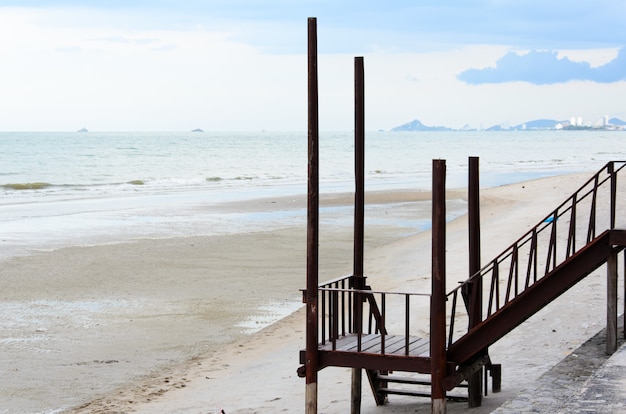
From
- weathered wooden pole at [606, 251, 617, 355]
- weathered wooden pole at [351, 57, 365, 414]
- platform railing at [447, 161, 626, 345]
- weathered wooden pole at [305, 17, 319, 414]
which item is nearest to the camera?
weathered wooden pole at [305, 17, 319, 414]

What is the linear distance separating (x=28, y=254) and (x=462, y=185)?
31043 mm

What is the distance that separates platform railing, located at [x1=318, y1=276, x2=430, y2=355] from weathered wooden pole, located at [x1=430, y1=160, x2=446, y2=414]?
0.74 feet

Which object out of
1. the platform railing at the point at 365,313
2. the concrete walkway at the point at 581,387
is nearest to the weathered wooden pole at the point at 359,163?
the platform railing at the point at 365,313

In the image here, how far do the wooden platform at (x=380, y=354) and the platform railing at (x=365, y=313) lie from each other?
4cm

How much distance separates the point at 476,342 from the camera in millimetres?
9156

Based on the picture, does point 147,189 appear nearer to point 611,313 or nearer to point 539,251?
point 539,251

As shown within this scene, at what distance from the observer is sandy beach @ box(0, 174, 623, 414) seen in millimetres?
11133

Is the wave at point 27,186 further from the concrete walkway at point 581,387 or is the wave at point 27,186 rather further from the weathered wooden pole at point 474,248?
the weathered wooden pole at point 474,248

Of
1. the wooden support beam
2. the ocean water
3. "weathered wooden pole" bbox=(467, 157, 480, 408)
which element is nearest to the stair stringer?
the wooden support beam

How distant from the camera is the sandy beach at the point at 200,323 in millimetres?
11133

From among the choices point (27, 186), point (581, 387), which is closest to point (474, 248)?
point (581, 387)

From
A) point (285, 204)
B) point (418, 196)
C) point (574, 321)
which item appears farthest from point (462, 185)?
point (574, 321)

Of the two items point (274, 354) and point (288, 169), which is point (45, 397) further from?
point (288, 169)

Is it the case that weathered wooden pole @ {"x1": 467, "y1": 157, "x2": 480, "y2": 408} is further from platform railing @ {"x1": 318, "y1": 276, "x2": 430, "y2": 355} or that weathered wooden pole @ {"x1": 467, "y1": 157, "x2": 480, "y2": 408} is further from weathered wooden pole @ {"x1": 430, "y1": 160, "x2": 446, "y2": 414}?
weathered wooden pole @ {"x1": 430, "y1": 160, "x2": 446, "y2": 414}
